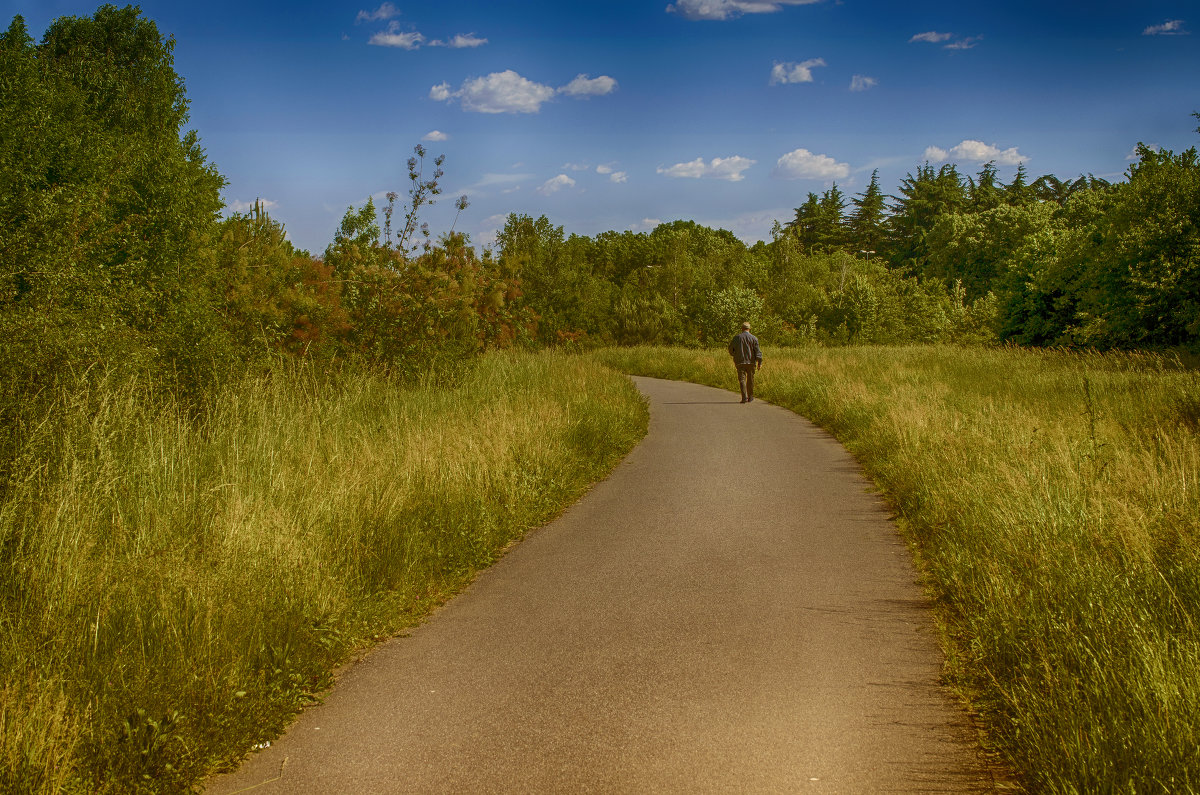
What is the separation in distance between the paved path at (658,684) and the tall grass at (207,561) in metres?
0.30

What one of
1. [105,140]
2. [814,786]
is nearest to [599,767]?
[814,786]

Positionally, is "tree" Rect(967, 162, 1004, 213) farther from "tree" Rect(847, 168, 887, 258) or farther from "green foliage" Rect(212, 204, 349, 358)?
"green foliage" Rect(212, 204, 349, 358)

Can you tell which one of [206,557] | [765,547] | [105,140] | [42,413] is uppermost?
[105,140]

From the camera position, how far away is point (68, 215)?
26.1 ft

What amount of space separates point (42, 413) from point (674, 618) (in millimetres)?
5005

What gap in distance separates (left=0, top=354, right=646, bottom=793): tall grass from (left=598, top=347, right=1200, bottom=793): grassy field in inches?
141

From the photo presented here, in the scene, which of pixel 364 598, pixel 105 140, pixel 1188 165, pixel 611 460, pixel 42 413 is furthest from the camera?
pixel 1188 165

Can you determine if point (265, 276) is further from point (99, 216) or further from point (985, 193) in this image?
point (985, 193)

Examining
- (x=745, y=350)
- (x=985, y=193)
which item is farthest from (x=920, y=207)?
(x=745, y=350)

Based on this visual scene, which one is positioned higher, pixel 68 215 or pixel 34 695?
pixel 68 215

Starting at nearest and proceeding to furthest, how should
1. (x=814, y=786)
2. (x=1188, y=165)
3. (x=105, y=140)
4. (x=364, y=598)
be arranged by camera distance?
1. (x=814, y=786)
2. (x=364, y=598)
3. (x=105, y=140)
4. (x=1188, y=165)

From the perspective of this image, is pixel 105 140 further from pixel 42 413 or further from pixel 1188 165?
pixel 1188 165

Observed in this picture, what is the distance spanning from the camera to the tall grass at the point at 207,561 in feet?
11.7

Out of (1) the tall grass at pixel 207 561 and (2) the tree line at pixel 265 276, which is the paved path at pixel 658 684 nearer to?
(1) the tall grass at pixel 207 561
